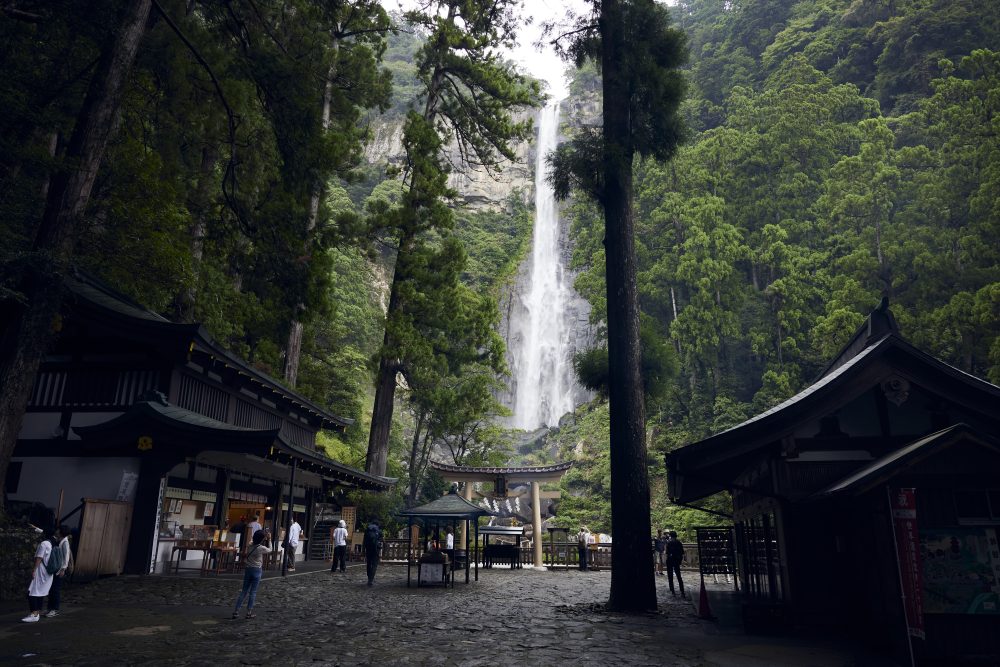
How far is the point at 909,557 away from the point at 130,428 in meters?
13.7

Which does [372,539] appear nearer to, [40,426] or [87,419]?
[87,419]

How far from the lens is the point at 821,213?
1510 inches

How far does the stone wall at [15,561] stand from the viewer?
10238 millimetres

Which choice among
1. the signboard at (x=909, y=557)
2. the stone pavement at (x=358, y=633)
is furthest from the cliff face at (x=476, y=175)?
the signboard at (x=909, y=557)

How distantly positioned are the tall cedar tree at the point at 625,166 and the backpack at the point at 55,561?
30.2ft

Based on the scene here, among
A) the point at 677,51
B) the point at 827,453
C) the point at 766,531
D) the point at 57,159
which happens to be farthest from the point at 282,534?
the point at 677,51

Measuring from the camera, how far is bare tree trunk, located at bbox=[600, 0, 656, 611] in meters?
11.9

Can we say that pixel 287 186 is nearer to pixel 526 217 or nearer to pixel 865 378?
pixel 865 378

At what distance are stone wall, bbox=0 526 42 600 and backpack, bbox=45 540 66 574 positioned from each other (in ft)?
8.33

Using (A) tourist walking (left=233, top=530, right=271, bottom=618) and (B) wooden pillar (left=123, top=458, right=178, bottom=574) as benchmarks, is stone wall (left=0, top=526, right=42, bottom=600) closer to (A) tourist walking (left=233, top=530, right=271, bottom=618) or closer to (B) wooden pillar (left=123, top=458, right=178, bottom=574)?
(B) wooden pillar (left=123, top=458, right=178, bottom=574)

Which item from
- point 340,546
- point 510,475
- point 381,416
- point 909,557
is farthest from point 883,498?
point 510,475

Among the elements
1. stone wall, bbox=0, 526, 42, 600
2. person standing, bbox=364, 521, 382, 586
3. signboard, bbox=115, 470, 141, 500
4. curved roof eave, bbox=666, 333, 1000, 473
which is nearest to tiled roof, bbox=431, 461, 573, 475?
person standing, bbox=364, 521, 382, 586

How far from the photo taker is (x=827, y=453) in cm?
987

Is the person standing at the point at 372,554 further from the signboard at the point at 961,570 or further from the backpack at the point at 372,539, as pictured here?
the signboard at the point at 961,570
